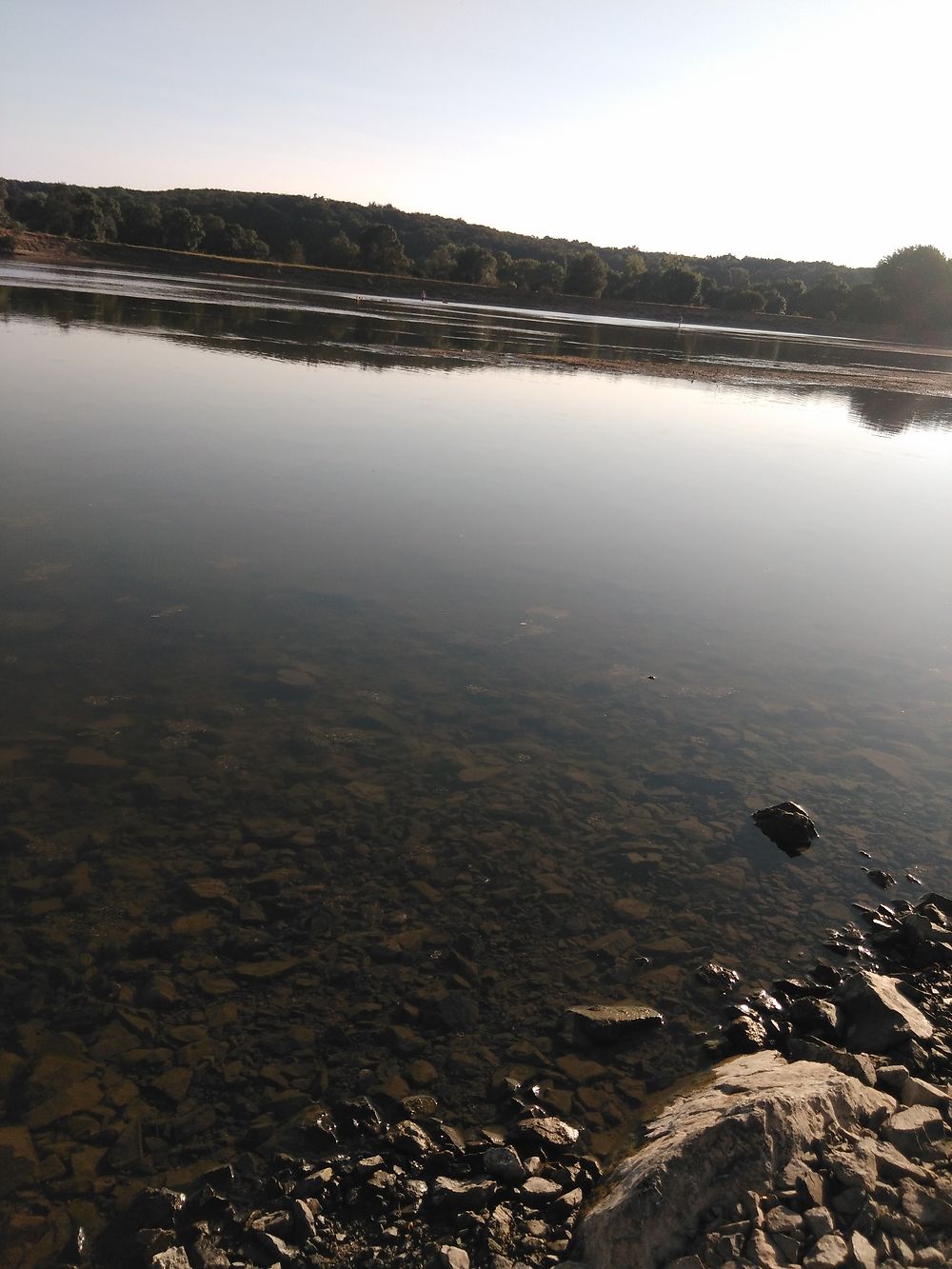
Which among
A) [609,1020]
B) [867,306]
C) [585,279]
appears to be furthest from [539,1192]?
[867,306]

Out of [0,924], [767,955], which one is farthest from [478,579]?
[0,924]

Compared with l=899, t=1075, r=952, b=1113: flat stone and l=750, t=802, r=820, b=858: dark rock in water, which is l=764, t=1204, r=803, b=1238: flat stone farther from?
l=750, t=802, r=820, b=858: dark rock in water

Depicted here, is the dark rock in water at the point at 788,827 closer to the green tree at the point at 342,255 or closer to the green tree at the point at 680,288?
the green tree at the point at 342,255

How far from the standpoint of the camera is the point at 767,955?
6414mm

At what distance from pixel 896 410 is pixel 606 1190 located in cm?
4695

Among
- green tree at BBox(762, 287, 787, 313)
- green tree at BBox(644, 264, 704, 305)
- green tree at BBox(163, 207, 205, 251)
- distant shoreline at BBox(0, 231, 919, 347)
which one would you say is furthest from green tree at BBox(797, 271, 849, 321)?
green tree at BBox(163, 207, 205, 251)

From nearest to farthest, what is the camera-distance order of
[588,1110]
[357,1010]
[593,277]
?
1. [588,1110]
2. [357,1010]
3. [593,277]

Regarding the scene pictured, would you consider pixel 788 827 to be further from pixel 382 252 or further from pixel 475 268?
pixel 475 268

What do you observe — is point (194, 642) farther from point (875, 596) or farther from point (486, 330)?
point (486, 330)

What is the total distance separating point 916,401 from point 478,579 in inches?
1809

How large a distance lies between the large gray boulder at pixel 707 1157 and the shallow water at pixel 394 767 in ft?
2.01

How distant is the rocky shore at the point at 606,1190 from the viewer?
384 cm

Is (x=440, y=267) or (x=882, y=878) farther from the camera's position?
(x=440, y=267)

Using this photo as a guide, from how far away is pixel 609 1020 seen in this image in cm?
548
